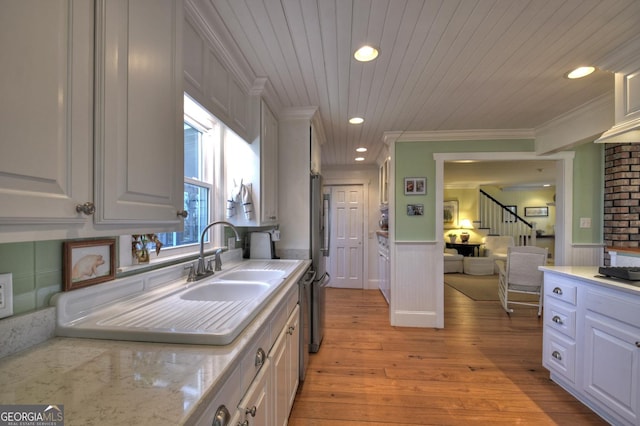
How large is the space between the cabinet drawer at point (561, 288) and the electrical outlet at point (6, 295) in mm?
2919

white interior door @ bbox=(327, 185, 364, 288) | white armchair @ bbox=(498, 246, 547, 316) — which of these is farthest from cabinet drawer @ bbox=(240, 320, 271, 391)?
white interior door @ bbox=(327, 185, 364, 288)

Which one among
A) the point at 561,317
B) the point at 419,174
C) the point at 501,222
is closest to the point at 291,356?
the point at 561,317

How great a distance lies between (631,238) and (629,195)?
41 centimetres

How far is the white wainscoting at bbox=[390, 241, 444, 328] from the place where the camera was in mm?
3201

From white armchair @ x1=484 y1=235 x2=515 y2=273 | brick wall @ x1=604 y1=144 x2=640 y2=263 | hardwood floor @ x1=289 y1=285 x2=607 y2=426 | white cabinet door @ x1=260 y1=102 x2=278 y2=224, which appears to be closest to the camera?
hardwood floor @ x1=289 y1=285 x2=607 y2=426

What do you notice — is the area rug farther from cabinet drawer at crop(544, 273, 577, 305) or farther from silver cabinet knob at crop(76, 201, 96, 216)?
silver cabinet knob at crop(76, 201, 96, 216)

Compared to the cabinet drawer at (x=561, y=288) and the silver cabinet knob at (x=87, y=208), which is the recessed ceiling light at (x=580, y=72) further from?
the silver cabinet knob at (x=87, y=208)

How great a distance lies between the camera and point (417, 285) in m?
3.24

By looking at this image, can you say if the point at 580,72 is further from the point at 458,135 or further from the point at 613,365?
the point at 613,365

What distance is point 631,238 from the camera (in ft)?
8.48

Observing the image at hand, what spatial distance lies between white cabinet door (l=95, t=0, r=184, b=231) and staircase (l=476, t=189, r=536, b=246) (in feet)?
27.1

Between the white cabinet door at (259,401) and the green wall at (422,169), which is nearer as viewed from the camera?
the white cabinet door at (259,401)

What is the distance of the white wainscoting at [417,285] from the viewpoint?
126 inches

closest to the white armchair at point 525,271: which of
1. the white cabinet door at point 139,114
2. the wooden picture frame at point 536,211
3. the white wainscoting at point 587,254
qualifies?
the white wainscoting at point 587,254
